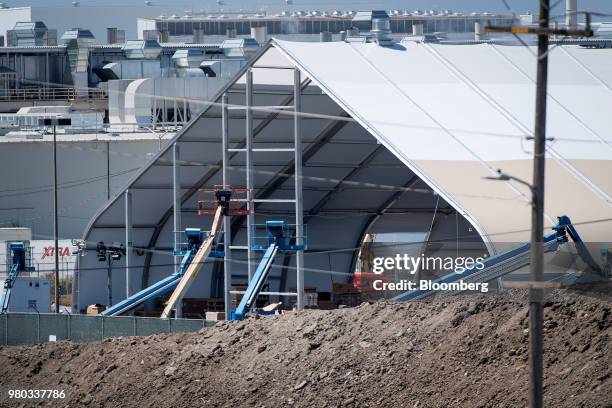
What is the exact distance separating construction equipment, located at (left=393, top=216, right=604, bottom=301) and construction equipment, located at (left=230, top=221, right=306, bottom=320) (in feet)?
22.4

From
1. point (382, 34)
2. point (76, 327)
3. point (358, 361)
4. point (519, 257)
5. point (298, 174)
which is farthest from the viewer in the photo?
point (382, 34)

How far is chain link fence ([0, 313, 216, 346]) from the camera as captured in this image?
3592 cm

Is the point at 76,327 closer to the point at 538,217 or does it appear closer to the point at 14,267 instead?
the point at 14,267

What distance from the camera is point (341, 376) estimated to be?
28.1 meters

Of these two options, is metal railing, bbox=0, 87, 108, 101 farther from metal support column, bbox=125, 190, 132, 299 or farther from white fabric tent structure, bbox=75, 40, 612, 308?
metal support column, bbox=125, 190, 132, 299

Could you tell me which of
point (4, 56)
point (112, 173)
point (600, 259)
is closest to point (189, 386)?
point (600, 259)

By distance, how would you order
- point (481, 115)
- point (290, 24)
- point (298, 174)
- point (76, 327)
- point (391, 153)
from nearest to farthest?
point (76, 327)
point (481, 115)
point (298, 174)
point (391, 153)
point (290, 24)

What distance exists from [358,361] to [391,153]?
17798mm

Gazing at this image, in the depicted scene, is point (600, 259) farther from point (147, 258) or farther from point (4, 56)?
point (4, 56)

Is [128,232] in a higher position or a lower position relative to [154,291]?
higher

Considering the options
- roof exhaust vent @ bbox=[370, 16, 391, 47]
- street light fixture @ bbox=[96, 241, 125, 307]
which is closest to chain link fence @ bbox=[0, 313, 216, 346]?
street light fixture @ bbox=[96, 241, 125, 307]

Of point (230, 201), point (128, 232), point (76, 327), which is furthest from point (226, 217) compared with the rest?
point (76, 327)

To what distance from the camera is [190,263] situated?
42375 mm

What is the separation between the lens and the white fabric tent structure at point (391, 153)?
3391cm
